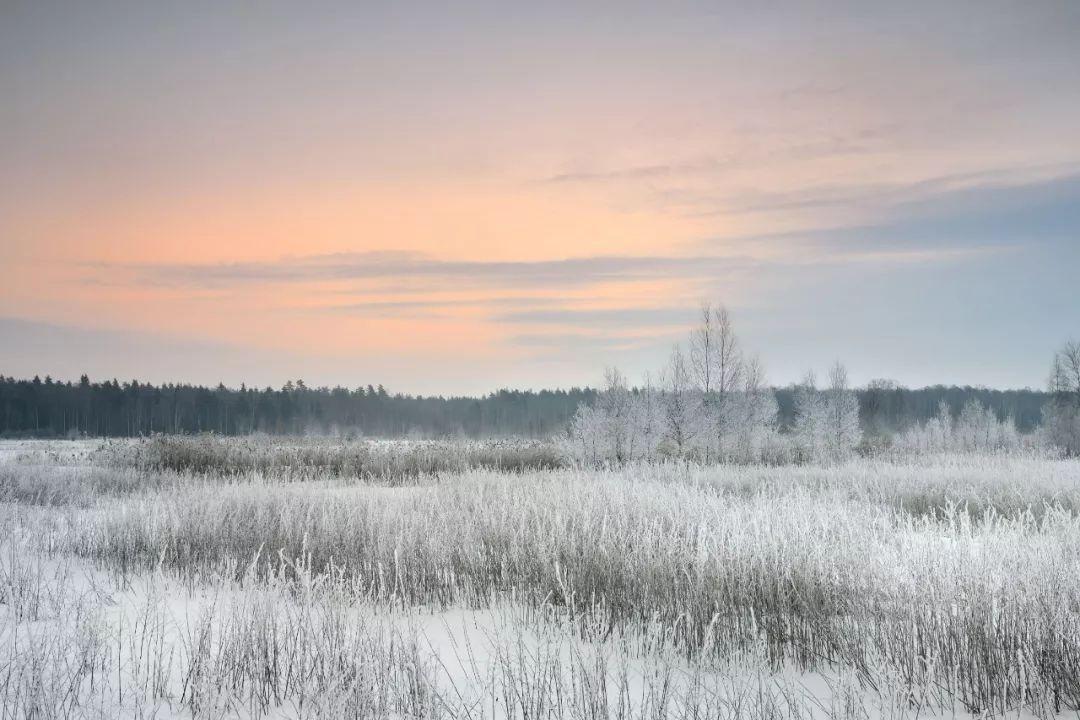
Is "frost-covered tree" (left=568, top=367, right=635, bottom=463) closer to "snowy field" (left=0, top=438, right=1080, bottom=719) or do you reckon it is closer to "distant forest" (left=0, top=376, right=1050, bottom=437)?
"snowy field" (left=0, top=438, right=1080, bottom=719)

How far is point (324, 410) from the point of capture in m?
112

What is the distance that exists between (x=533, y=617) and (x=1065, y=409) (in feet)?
169

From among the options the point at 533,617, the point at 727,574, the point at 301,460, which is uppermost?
the point at 727,574

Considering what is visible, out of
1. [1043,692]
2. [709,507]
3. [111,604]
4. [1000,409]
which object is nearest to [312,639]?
[111,604]

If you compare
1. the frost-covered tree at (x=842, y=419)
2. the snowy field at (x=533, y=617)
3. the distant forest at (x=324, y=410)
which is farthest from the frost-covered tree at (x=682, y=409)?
the distant forest at (x=324, y=410)

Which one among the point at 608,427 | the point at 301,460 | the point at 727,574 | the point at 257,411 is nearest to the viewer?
the point at 727,574

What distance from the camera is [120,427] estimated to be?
89750 millimetres

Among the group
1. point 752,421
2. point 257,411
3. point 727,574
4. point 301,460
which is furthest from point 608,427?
point 257,411

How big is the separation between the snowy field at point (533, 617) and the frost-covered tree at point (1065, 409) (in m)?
38.5

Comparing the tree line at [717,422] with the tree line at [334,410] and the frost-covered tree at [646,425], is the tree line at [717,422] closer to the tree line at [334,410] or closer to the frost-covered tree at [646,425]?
the frost-covered tree at [646,425]

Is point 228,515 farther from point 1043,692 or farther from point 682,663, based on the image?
point 1043,692

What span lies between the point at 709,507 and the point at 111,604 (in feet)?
23.9

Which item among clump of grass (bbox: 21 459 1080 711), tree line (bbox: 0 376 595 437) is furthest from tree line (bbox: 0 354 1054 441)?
clump of grass (bbox: 21 459 1080 711)

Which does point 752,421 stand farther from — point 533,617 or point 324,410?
point 324,410
